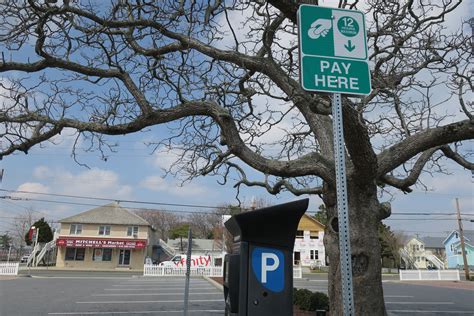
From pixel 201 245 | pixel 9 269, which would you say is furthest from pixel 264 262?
pixel 201 245

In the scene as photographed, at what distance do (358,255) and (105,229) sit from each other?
4236 cm

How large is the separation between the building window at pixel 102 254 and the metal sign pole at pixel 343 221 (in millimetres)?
44932

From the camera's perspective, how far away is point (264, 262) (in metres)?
3.25

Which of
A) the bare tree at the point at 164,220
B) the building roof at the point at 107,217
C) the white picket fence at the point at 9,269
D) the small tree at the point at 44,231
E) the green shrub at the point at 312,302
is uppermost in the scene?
the bare tree at the point at 164,220

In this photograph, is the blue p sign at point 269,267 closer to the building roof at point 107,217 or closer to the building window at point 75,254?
the building roof at point 107,217

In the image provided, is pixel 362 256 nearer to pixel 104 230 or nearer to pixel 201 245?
pixel 104 230

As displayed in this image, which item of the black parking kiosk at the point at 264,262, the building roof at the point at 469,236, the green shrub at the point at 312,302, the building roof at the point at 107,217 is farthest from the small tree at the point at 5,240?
the building roof at the point at 469,236

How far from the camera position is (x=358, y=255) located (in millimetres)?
5918

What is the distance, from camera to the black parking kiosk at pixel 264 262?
124 inches

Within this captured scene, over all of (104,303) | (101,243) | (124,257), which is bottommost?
(104,303)

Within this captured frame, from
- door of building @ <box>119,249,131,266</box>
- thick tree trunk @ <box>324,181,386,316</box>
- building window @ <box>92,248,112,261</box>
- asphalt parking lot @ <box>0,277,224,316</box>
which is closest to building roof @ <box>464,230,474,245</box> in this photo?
door of building @ <box>119,249,131,266</box>

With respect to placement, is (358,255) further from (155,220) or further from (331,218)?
(155,220)

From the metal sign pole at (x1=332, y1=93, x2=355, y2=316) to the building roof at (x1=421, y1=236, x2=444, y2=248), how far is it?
294ft

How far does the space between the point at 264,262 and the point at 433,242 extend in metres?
90.9
